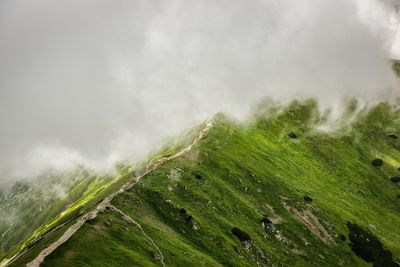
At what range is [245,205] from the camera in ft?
335

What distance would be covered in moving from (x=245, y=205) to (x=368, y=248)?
2981cm

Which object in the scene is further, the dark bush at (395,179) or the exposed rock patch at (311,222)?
the dark bush at (395,179)

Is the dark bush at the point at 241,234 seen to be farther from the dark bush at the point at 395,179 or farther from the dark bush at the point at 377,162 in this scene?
the dark bush at the point at 377,162

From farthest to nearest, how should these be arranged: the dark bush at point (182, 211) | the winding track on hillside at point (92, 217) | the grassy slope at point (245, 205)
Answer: the dark bush at point (182, 211) → the grassy slope at point (245, 205) → the winding track on hillside at point (92, 217)

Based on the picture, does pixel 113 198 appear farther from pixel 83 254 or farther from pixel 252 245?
pixel 252 245

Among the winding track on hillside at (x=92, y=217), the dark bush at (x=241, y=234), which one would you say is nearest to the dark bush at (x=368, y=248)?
the dark bush at (x=241, y=234)

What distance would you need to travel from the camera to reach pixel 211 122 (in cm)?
15212

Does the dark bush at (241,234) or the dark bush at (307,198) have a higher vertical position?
the dark bush at (307,198)

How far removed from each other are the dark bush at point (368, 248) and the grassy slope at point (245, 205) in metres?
2.27

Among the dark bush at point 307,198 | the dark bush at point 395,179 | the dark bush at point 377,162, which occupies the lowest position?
the dark bush at point 307,198

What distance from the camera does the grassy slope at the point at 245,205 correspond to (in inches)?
3000

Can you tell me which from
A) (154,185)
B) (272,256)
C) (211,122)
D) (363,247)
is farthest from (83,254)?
(211,122)

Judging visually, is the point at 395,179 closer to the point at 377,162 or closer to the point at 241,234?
the point at 377,162

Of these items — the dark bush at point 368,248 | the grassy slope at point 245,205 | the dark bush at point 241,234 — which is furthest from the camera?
the dark bush at point 368,248
